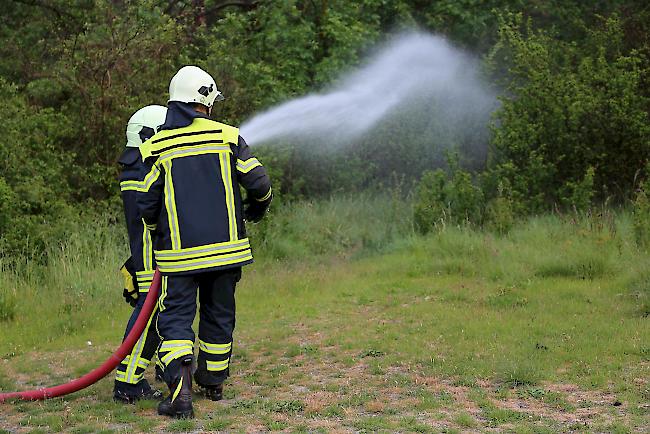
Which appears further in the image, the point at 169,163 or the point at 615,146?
the point at 615,146

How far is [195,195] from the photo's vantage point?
232 inches

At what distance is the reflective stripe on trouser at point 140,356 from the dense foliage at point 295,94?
4.61 meters

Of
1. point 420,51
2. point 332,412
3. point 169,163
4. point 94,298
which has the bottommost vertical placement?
point 332,412

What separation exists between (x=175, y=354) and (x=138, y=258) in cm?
80

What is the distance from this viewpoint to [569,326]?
309 inches

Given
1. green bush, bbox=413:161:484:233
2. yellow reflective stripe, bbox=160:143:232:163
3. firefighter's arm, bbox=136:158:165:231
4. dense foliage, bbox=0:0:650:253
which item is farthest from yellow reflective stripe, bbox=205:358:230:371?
green bush, bbox=413:161:484:233

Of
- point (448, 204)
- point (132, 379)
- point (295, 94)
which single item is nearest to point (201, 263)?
point (132, 379)

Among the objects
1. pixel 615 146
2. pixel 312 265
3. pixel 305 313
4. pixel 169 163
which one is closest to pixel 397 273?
pixel 312 265

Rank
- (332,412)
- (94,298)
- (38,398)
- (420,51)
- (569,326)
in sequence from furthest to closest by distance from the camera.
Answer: (420,51) → (94,298) → (569,326) → (38,398) → (332,412)

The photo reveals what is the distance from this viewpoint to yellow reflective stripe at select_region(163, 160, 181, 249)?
232 inches

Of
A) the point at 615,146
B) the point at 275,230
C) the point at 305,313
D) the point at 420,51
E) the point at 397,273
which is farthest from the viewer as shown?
the point at 420,51

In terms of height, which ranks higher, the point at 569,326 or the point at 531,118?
the point at 531,118

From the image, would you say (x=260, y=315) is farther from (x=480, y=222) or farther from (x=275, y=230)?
(x=480, y=222)

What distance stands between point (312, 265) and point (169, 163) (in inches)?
216
